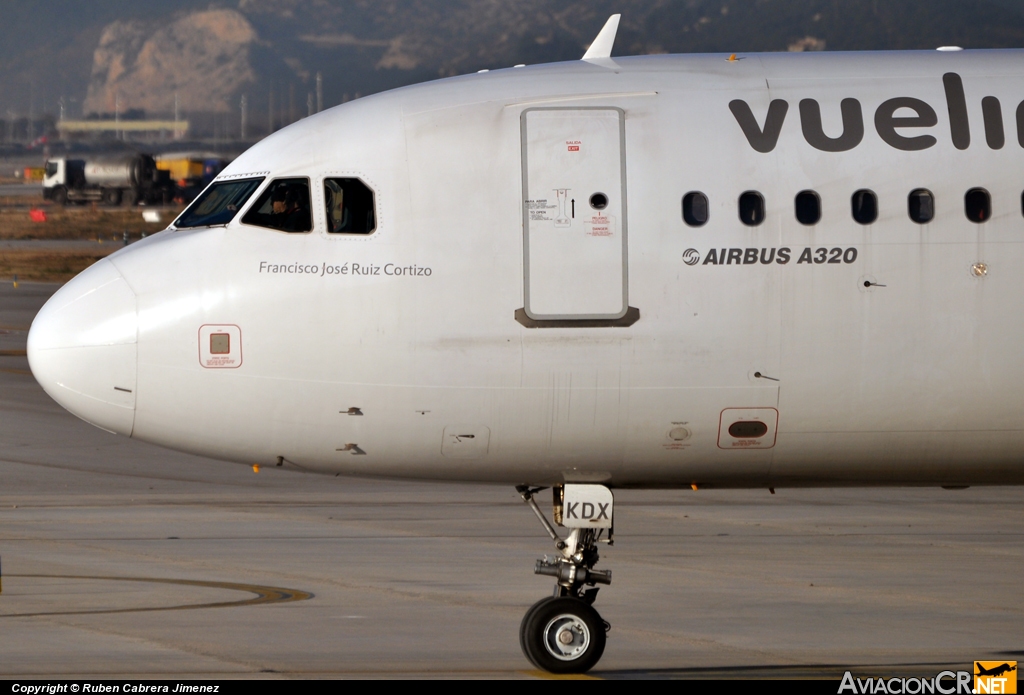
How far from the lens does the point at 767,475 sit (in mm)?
10383

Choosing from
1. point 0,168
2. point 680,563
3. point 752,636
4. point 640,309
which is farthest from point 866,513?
A: point 0,168

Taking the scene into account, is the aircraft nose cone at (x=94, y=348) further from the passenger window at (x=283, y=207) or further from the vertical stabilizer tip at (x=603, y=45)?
the vertical stabilizer tip at (x=603, y=45)

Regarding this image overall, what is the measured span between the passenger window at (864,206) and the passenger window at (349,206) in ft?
11.3

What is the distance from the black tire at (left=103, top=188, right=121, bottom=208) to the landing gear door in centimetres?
9417

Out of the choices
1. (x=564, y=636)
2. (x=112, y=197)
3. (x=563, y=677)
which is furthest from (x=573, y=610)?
(x=112, y=197)

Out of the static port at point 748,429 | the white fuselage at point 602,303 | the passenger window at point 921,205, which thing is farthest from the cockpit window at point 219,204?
the passenger window at point 921,205

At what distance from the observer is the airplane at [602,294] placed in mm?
9828

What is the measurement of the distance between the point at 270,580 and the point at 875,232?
7.01 m

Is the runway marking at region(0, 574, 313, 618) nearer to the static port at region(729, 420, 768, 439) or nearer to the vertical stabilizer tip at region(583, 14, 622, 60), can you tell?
the static port at region(729, 420, 768, 439)

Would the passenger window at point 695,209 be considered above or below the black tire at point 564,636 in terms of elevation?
above

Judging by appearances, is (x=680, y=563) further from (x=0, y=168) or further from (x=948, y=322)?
(x=0, y=168)

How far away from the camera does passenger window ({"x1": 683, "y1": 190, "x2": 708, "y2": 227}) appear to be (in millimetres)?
9836

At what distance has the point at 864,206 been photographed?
9.89 meters

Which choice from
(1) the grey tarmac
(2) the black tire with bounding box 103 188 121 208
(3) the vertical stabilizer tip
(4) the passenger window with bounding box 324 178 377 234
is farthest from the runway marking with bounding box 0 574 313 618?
(2) the black tire with bounding box 103 188 121 208
